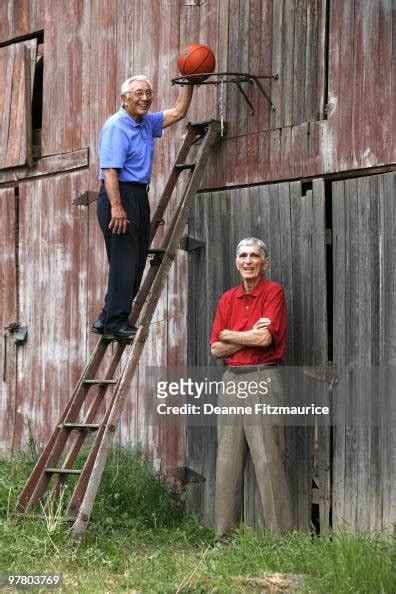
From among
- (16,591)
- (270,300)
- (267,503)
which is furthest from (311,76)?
(16,591)

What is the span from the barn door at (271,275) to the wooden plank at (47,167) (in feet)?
5.71

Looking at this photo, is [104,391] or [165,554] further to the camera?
[104,391]

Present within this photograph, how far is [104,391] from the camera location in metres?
7.99

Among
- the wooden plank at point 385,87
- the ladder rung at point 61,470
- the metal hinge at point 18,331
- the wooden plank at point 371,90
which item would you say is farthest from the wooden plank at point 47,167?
the ladder rung at point 61,470

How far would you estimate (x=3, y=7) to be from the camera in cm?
1139

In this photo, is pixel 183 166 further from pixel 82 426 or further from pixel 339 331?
pixel 82 426

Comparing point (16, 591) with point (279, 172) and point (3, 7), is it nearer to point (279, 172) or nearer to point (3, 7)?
point (279, 172)

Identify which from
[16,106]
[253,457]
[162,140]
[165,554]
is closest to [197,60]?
[162,140]

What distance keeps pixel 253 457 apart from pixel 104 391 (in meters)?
1.20

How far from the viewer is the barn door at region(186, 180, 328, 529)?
8.04m

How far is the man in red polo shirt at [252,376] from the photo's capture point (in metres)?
7.69

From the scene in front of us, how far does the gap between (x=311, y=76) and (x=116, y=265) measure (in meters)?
2.09

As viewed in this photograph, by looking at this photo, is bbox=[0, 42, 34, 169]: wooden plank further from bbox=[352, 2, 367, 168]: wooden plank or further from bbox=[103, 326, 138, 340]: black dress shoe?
bbox=[352, 2, 367, 168]: wooden plank

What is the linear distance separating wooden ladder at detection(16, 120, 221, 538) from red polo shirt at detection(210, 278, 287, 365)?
0.52m
